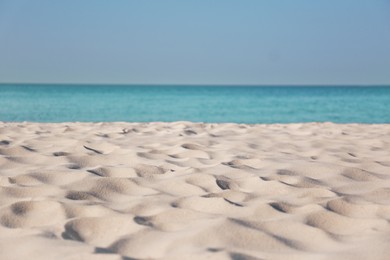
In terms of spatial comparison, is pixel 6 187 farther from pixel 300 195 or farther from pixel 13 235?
pixel 300 195

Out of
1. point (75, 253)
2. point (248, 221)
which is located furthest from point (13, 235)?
point (248, 221)

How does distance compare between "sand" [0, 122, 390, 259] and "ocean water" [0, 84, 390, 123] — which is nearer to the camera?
"sand" [0, 122, 390, 259]

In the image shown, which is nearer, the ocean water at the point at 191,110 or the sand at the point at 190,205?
the sand at the point at 190,205

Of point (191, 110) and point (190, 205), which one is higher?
point (190, 205)

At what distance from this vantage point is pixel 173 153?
3221 millimetres

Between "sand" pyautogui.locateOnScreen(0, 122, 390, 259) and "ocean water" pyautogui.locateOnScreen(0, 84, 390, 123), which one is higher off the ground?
"sand" pyautogui.locateOnScreen(0, 122, 390, 259)

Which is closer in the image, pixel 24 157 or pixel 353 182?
pixel 353 182

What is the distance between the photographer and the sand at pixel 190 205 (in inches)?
57.2

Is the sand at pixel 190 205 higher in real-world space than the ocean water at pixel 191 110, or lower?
higher

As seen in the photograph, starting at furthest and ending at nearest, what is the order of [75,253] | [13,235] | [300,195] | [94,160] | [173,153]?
1. [173,153]
2. [94,160]
3. [300,195]
4. [13,235]
5. [75,253]

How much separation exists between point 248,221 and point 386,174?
1.25 metres

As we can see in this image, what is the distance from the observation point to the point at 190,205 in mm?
1897

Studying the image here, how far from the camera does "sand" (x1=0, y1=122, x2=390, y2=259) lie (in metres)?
1.45

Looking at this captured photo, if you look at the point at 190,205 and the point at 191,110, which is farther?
the point at 191,110
